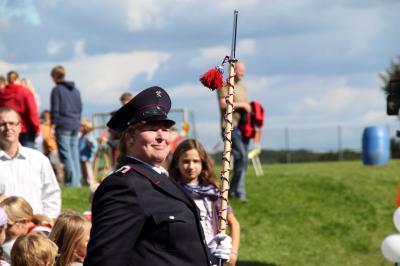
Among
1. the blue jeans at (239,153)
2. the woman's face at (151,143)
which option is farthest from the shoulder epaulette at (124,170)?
the blue jeans at (239,153)

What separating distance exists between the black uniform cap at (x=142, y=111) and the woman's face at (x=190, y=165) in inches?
118

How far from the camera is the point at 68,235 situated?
21.2 ft

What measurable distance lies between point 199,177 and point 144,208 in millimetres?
3449

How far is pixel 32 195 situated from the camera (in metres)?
8.13

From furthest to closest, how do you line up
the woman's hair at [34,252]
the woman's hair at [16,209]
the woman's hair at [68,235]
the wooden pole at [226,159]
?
the woman's hair at [16,209] < the woman's hair at [68,235] < the woman's hair at [34,252] < the wooden pole at [226,159]

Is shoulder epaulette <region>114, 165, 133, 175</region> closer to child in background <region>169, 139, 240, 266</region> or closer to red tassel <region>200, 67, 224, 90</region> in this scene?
red tassel <region>200, 67, 224, 90</region>

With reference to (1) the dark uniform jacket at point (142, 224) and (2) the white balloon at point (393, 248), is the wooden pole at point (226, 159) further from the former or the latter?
(2) the white balloon at point (393, 248)

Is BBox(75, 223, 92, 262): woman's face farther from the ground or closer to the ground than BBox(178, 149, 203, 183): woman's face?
closer to the ground

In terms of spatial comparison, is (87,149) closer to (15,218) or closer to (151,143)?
(15,218)

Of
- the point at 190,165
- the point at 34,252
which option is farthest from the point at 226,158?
the point at 190,165

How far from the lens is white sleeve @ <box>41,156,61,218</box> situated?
8180mm

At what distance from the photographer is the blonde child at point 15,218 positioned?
23.9ft

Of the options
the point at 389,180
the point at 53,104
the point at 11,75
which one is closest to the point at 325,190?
the point at 389,180

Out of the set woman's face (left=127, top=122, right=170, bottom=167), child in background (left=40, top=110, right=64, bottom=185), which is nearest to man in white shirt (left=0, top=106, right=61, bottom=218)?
woman's face (left=127, top=122, right=170, bottom=167)
